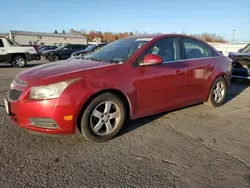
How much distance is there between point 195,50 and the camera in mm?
4918

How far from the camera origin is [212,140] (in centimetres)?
366

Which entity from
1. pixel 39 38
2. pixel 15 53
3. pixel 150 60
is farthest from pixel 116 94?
pixel 39 38

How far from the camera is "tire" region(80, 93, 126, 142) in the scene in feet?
11.0

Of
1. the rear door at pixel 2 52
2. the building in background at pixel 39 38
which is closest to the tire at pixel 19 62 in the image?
the rear door at pixel 2 52

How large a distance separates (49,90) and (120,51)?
1577 millimetres

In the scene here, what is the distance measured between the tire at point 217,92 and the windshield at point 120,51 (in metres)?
2.06

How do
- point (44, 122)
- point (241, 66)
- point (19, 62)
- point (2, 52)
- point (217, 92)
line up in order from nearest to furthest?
point (44, 122) < point (217, 92) < point (241, 66) < point (2, 52) < point (19, 62)

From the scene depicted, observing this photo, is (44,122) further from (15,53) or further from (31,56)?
(31,56)

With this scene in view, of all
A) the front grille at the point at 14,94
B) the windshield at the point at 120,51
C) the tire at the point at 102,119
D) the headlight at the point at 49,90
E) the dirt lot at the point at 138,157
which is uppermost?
the windshield at the point at 120,51

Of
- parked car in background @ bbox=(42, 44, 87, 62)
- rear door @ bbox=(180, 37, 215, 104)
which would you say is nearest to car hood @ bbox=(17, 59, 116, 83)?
rear door @ bbox=(180, 37, 215, 104)

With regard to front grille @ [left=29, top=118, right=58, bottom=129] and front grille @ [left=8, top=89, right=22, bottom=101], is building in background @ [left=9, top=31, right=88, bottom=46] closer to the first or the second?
front grille @ [left=8, top=89, right=22, bottom=101]

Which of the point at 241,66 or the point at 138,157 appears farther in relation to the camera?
→ the point at 241,66

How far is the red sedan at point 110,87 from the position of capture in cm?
317

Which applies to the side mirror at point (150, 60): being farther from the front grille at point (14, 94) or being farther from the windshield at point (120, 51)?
the front grille at point (14, 94)
